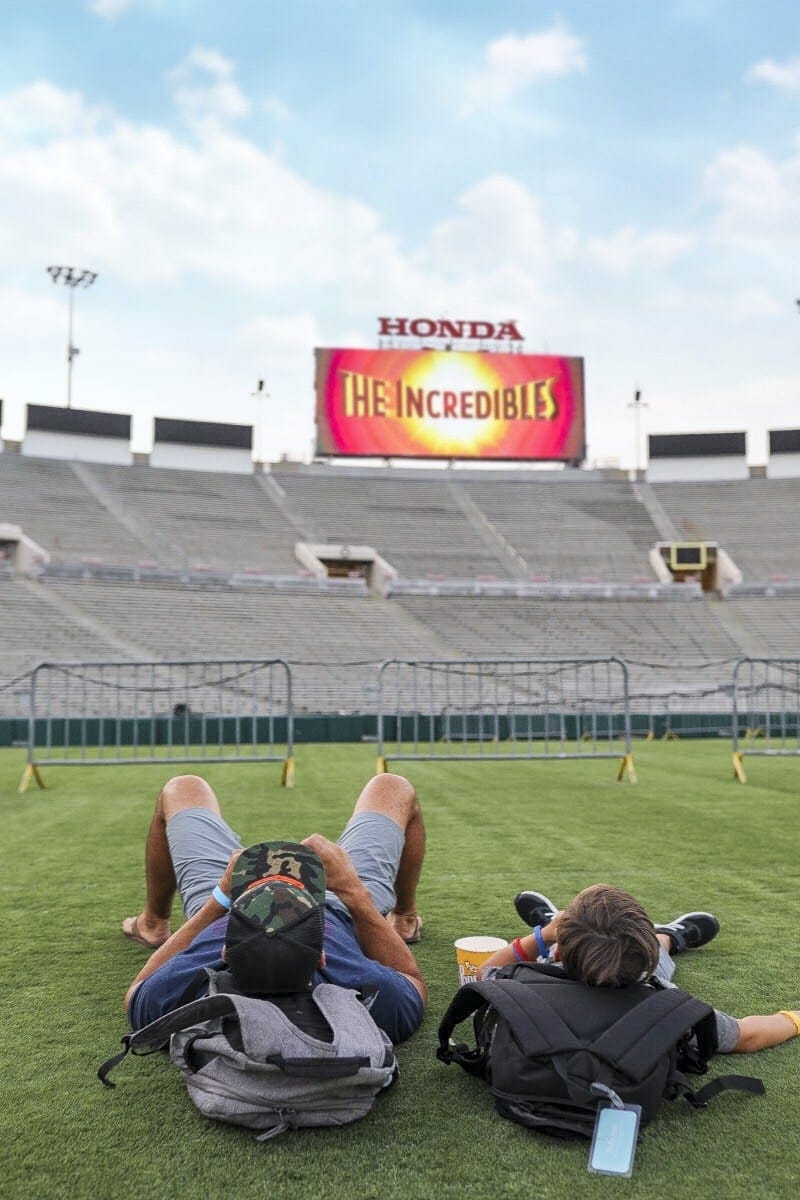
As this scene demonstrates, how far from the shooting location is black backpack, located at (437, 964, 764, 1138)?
2.16 meters

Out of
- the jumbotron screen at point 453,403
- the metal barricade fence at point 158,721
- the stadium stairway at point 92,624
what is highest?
the jumbotron screen at point 453,403

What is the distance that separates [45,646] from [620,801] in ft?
72.8

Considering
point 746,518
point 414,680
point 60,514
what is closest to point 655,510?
point 746,518

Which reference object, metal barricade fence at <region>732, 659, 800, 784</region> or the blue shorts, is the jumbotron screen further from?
the blue shorts

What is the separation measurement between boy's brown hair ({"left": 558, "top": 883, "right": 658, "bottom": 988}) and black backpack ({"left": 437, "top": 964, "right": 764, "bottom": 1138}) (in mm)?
45

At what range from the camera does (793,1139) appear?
214 centimetres

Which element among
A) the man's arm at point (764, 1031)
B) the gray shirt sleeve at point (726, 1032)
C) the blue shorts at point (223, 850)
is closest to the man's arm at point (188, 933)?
the blue shorts at point (223, 850)

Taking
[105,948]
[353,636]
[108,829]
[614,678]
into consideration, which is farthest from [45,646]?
[105,948]

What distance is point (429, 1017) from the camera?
300 centimetres

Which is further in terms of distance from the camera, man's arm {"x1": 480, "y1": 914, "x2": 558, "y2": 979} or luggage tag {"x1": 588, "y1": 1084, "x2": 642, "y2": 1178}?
man's arm {"x1": 480, "y1": 914, "x2": 558, "y2": 979}

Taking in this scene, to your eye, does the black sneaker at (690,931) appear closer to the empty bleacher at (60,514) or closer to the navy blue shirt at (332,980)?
the navy blue shirt at (332,980)

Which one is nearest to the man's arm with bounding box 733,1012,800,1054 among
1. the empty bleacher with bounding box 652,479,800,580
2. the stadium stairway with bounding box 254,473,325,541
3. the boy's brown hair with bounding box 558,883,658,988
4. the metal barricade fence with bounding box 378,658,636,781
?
the boy's brown hair with bounding box 558,883,658,988

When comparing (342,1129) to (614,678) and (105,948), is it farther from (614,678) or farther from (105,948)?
(614,678)

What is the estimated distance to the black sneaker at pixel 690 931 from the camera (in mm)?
3512
